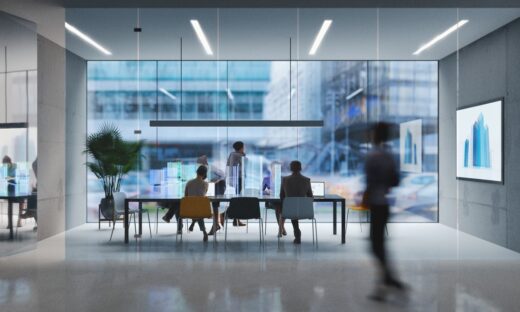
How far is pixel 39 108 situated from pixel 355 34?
5.28m

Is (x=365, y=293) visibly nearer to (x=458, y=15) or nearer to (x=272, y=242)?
(x=272, y=242)

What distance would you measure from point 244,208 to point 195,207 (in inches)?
28.8

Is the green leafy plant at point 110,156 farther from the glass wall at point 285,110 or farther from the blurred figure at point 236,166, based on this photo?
the blurred figure at point 236,166

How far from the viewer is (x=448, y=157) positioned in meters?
9.92

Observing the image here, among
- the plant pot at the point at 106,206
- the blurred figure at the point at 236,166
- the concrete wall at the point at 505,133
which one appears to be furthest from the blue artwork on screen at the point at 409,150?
the plant pot at the point at 106,206

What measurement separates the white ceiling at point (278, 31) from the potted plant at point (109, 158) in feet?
5.18

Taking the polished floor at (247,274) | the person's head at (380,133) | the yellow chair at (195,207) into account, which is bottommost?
the polished floor at (247,274)

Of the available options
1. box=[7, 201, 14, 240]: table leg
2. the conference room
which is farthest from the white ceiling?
box=[7, 201, 14, 240]: table leg

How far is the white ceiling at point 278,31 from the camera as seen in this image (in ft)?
24.5

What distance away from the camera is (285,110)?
35.2ft

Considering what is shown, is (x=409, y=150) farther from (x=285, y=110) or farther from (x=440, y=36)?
(x=285, y=110)

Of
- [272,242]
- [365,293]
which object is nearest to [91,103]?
[272,242]

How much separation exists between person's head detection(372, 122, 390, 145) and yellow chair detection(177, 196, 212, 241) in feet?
10.7

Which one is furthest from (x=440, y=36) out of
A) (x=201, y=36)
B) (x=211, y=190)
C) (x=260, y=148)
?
(x=211, y=190)
